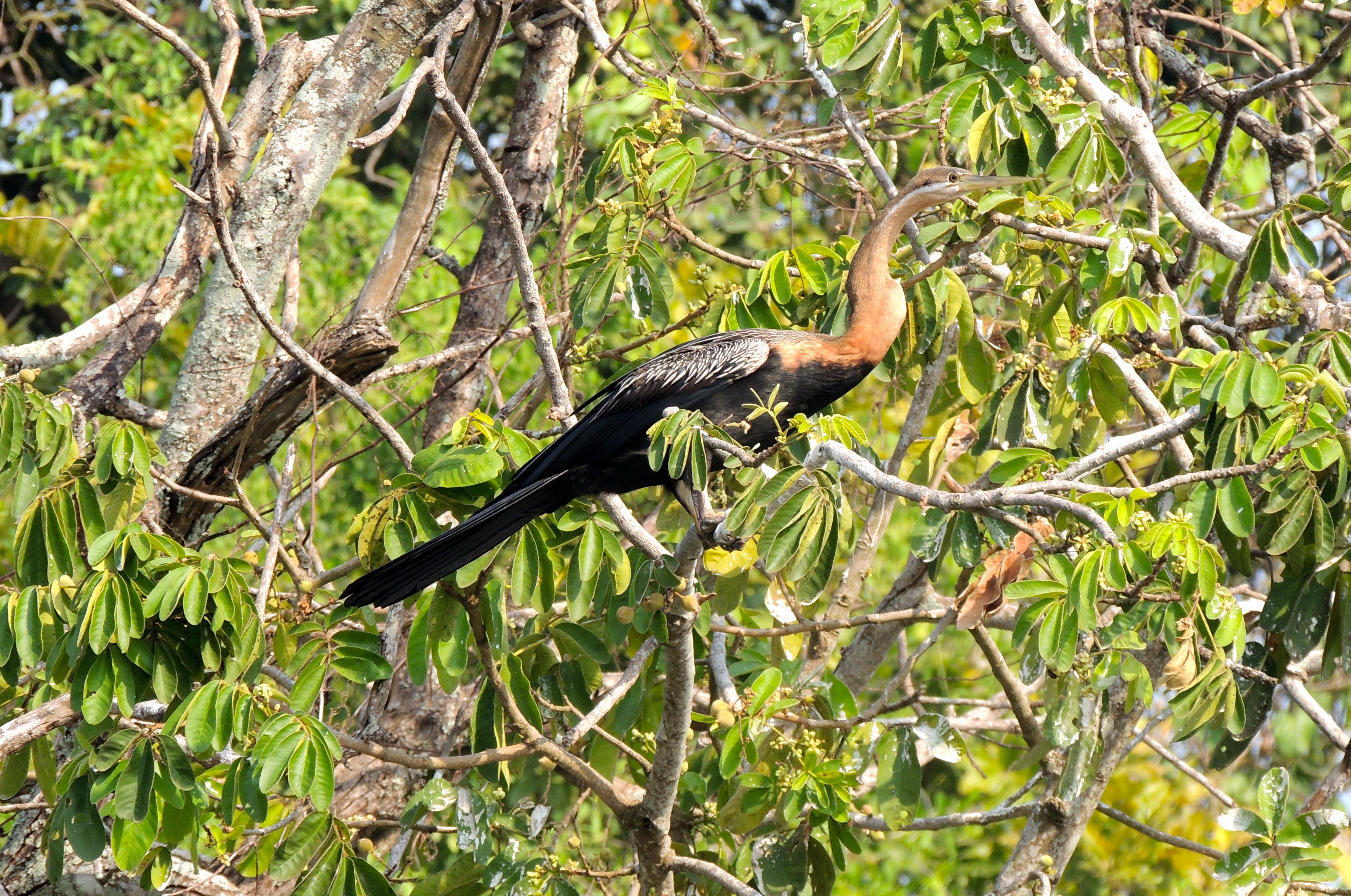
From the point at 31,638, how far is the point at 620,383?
1.77 metres

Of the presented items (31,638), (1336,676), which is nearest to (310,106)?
(31,638)

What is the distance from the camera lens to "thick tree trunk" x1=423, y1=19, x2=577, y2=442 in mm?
5062

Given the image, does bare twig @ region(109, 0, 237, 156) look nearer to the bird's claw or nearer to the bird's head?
the bird's claw

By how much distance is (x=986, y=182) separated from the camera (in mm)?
3816

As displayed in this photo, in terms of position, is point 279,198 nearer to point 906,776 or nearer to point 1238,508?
point 906,776

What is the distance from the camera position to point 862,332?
3.81 m

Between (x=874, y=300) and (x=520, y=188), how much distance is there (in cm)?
183

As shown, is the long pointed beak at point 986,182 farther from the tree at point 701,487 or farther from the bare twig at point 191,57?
the bare twig at point 191,57

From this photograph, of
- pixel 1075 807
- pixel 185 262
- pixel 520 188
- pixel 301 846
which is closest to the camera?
pixel 301 846

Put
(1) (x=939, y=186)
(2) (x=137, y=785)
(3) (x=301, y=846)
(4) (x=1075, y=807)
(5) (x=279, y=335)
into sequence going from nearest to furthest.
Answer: (2) (x=137, y=785) → (3) (x=301, y=846) → (5) (x=279, y=335) → (4) (x=1075, y=807) → (1) (x=939, y=186)

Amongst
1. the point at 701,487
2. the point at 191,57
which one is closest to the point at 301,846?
the point at 701,487

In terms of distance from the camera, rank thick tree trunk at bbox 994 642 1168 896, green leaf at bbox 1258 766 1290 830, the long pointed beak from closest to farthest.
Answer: green leaf at bbox 1258 766 1290 830
thick tree trunk at bbox 994 642 1168 896
the long pointed beak

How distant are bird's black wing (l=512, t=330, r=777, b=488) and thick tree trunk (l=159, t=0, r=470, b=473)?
122cm

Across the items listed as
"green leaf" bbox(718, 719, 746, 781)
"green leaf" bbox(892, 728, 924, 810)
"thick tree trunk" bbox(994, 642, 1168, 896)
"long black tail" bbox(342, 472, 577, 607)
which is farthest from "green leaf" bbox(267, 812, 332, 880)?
"thick tree trunk" bbox(994, 642, 1168, 896)
